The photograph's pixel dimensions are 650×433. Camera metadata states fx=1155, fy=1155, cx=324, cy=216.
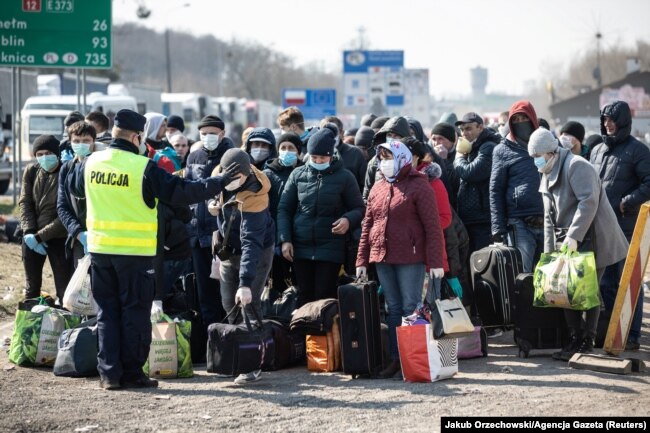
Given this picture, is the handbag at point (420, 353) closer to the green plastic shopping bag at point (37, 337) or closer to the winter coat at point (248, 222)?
the winter coat at point (248, 222)

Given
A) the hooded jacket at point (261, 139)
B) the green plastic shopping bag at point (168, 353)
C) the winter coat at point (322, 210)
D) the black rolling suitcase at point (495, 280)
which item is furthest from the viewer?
the hooded jacket at point (261, 139)

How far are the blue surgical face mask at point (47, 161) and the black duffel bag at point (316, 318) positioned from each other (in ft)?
9.70

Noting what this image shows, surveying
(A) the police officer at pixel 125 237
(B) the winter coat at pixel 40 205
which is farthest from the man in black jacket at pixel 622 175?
(B) the winter coat at pixel 40 205

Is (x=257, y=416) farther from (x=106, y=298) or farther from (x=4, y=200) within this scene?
(x=4, y=200)

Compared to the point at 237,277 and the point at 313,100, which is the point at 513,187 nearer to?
the point at 237,277

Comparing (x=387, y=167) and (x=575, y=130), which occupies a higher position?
(x=575, y=130)

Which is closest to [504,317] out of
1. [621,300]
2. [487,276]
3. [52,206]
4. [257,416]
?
[487,276]

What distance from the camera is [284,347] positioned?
988 centimetres

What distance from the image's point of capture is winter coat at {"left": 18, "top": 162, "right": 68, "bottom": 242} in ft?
36.0

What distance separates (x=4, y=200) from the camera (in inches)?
1120

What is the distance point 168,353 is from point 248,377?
743mm

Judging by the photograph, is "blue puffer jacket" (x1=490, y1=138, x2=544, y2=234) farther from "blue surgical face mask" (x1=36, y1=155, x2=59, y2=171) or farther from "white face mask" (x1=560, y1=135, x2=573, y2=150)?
"blue surgical face mask" (x1=36, y1=155, x2=59, y2=171)

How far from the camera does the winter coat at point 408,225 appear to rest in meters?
9.19

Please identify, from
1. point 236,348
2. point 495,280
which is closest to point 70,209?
point 236,348
